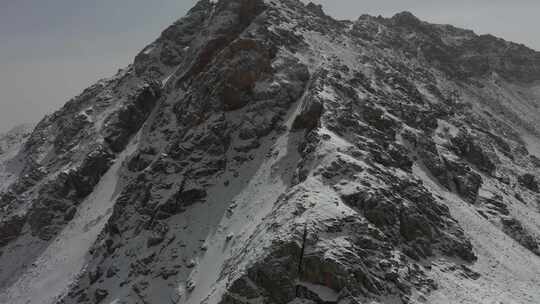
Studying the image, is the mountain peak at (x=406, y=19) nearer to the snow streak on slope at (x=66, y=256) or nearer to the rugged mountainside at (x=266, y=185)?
the rugged mountainside at (x=266, y=185)

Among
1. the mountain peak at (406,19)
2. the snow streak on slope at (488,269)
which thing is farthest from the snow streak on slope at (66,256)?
the mountain peak at (406,19)

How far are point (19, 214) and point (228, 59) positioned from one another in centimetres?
3232

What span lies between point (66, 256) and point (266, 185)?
957 inches

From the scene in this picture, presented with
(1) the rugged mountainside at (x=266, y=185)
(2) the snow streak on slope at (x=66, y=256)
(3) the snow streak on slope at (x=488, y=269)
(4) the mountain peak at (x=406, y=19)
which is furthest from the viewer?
(4) the mountain peak at (x=406, y=19)

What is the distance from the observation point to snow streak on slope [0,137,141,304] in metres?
43.8

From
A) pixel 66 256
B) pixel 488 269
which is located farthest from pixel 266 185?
pixel 66 256

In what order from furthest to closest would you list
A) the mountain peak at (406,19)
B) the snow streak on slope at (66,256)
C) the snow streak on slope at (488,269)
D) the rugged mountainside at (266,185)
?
the mountain peak at (406,19), the snow streak on slope at (66,256), the snow streak on slope at (488,269), the rugged mountainside at (266,185)

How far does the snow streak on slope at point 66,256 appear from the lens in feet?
144

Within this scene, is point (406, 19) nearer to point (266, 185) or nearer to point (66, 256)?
point (266, 185)

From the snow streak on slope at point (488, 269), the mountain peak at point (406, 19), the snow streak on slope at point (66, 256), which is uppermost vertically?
the mountain peak at point (406, 19)

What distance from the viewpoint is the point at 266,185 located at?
125 feet

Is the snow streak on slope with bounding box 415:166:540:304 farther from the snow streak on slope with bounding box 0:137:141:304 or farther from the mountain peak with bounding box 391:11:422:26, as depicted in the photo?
the mountain peak with bounding box 391:11:422:26

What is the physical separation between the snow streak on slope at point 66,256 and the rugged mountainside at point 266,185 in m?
0.19

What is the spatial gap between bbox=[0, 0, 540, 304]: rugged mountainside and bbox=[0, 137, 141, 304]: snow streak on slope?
189 mm
